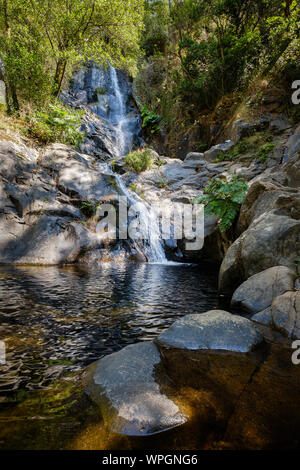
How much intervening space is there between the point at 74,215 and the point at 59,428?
6973mm

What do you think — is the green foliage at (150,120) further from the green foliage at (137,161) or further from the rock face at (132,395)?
the rock face at (132,395)

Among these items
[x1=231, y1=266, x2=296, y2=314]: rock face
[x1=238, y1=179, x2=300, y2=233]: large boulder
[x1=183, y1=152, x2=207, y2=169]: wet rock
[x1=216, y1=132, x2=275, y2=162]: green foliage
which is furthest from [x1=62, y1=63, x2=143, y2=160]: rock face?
[x1=231, y1=266, x2=296, y2=314]: rock face

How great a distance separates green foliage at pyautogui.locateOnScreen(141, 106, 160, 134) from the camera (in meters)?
17.6

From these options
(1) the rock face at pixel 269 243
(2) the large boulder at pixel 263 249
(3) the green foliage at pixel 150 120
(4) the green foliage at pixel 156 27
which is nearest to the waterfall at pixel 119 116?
(3) the green foliage at pixel 150 120

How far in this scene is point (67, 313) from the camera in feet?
10.7

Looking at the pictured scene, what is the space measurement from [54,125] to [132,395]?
1052 centimetres

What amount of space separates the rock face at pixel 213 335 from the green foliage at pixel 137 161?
415 inches

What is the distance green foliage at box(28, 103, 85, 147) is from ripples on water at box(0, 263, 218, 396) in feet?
18.9

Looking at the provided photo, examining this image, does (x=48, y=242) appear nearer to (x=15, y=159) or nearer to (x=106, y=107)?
(x=15, y=159)

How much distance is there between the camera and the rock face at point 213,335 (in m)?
2.24

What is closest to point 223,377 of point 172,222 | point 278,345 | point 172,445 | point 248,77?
point 172,445

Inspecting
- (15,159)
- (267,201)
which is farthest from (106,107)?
(267,201)
